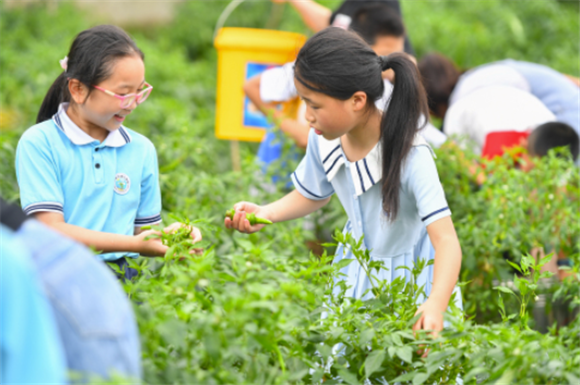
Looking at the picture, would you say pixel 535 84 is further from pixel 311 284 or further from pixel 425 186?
pixel 311 284

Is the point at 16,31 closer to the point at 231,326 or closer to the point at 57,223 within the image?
the point at 57,223

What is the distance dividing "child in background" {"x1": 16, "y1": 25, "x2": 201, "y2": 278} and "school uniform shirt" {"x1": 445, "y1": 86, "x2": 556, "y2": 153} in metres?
2.17

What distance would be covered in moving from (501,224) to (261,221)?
1239 millimetres

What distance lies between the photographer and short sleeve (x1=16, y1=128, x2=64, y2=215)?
183 centimetres

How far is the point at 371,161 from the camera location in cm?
205

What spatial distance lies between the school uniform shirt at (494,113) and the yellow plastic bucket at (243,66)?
109 centimetres

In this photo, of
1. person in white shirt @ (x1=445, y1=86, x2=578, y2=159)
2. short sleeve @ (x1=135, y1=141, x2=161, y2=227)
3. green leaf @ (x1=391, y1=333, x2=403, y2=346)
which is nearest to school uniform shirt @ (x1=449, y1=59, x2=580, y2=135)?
person in white shirt @ (x1=445, y1=86, x2=578, y2=159)

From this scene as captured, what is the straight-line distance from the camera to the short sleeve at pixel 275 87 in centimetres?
335

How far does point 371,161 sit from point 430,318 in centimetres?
62

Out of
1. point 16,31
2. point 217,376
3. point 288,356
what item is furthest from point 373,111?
point 16,31

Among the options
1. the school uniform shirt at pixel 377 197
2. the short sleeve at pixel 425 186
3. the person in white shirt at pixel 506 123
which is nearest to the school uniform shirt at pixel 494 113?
the person in white shirt at pixel 506 123

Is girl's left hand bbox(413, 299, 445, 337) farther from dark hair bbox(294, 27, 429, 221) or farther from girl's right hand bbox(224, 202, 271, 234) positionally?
girl's right hand bbox(224, 202, 271, 234)

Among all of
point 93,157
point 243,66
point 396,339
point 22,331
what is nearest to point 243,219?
point 93,157

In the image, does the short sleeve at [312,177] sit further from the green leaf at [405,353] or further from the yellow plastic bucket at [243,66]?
the yellow plastic bucket at [243,66]
